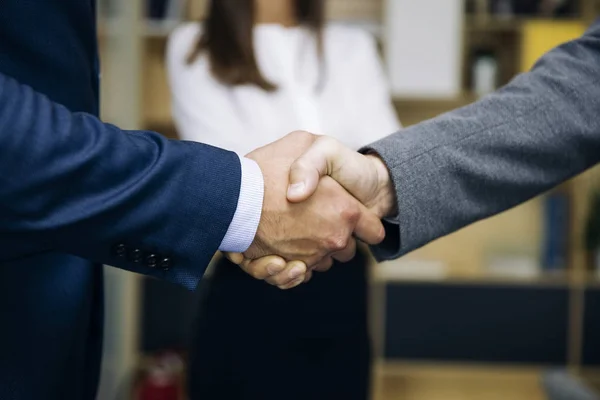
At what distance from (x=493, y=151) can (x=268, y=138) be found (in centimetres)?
58

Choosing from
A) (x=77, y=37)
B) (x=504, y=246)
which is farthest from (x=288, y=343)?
(x=504, y=246)

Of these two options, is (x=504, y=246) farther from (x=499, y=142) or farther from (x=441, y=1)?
(x=499, y=142)

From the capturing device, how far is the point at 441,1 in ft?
8.92

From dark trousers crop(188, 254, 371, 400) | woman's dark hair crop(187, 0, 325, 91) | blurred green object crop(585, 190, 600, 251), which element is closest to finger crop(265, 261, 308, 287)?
dark trousers crop(188, 254, 371, 400)

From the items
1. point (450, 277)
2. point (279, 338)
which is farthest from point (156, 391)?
point (279, 338)

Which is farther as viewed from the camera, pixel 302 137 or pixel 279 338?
pixel 279 338

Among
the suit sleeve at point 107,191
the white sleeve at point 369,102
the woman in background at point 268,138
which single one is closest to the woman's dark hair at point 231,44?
the woman in background at point 268,138

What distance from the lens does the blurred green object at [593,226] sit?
282 centimetres

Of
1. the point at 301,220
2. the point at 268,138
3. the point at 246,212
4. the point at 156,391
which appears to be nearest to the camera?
the point at 246,212

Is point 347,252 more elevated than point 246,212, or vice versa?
point 246,212

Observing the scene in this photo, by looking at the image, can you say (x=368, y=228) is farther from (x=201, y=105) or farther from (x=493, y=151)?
(x=201, y=105)

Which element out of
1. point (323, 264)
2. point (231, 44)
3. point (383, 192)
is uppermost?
point (231, 44)

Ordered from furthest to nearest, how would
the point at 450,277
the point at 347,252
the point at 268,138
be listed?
the point at 450,277 → the point at 268,138 → the point at 347,252

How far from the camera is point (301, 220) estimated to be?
950 mm
